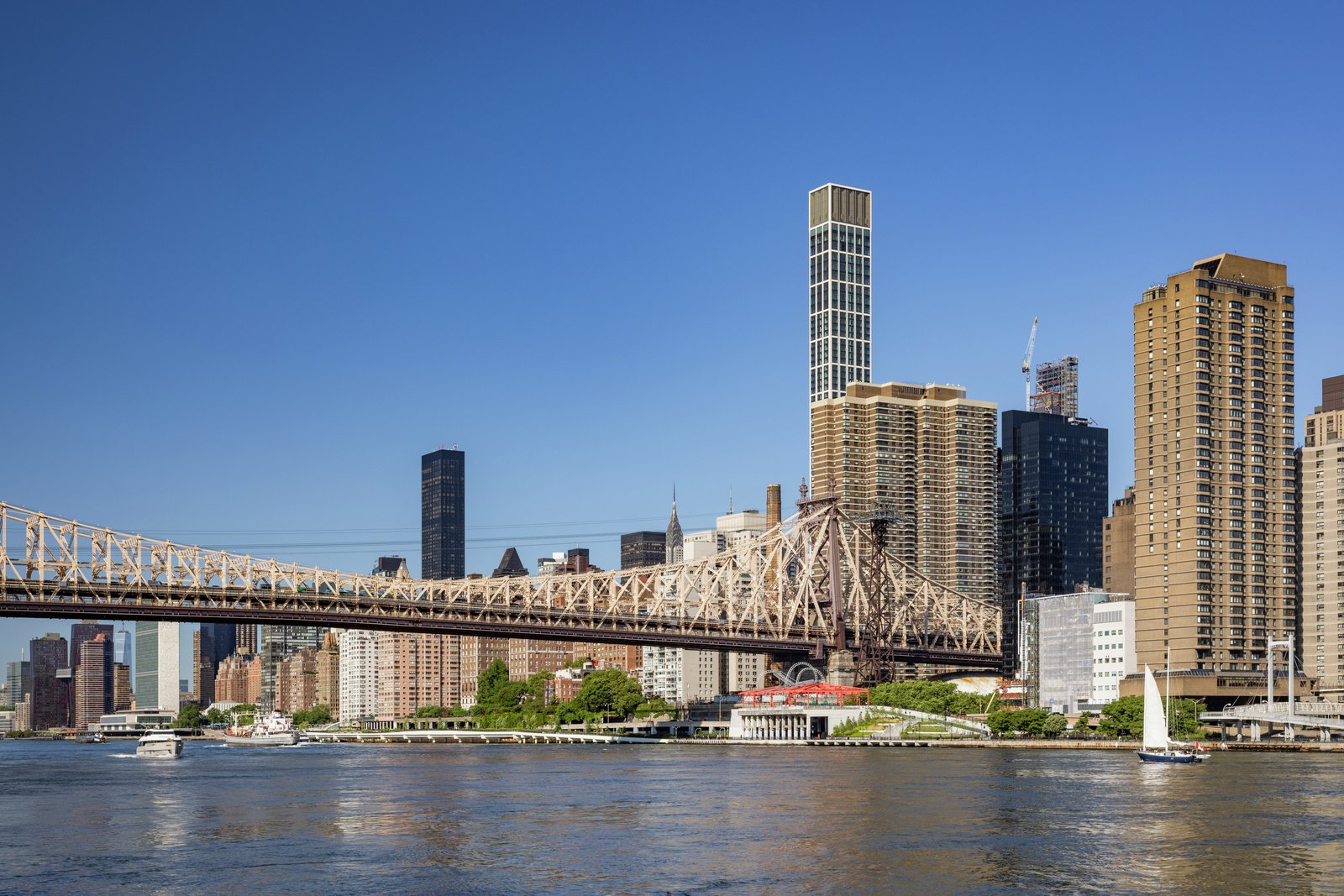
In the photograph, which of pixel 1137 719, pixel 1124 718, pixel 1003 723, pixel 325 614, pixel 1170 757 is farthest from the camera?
pixel 1003 723

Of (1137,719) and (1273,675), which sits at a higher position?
(1273,675)

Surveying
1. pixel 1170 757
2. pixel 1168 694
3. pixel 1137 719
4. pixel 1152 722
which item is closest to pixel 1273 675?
pixel 1137 719

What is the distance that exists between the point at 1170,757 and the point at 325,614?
81.1m

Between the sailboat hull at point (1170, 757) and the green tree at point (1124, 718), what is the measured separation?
32875 mm

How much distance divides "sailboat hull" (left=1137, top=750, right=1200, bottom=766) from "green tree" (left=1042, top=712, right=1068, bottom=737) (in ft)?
159

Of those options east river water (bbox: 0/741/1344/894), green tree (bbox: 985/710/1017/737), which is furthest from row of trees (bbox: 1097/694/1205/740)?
east river water (bbox: 0/741/1344/894)

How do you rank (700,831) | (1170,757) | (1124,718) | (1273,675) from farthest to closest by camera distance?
1. (1273,675)
2. (1124,718)
3. (1170,757)
4. (700,831)

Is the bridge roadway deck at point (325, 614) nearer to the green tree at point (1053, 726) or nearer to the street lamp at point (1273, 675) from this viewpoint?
the green tree at point (1053, 726)

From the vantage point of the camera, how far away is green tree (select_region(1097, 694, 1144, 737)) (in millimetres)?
170625

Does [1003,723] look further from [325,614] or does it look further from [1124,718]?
[325,614]

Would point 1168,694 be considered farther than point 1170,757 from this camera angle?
Yes

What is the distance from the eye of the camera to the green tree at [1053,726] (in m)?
185

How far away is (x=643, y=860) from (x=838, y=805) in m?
26.4

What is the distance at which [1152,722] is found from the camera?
139500 mm
